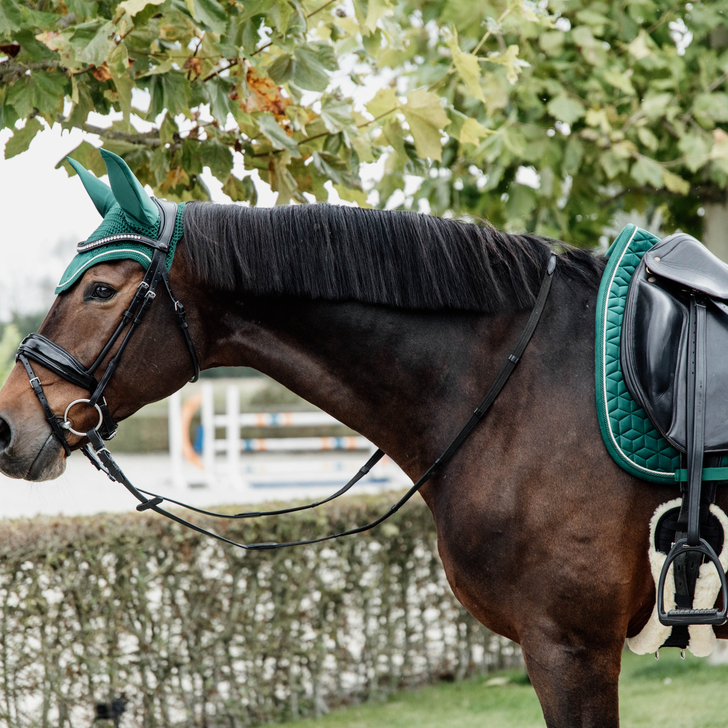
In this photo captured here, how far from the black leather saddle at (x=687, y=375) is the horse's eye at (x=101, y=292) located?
1.38m

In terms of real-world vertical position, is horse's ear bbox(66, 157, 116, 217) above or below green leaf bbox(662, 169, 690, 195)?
below

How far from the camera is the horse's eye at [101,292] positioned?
80.2 inches

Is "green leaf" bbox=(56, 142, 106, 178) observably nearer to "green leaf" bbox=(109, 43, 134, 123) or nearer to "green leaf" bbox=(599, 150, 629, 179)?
"green leaf" bbox=(109, 43, 134, 123)

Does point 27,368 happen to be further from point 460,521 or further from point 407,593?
point 407,593

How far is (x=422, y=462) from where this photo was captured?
2.15 metres

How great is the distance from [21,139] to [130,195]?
1082 mm

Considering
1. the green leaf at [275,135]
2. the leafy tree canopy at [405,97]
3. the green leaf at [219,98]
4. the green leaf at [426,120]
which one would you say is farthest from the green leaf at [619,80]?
the green leaf at [219,98]

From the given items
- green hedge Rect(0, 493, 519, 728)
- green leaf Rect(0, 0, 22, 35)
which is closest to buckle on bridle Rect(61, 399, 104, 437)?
green leaf Rect(0, 0, 22, 35)

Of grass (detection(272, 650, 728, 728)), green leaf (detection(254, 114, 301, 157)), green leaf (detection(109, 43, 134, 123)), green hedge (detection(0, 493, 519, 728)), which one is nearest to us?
green leaf (detection(109, 43, 134, 123))

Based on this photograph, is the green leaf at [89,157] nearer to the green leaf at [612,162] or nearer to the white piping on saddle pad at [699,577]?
the white piping on saddle pad at [699,577]

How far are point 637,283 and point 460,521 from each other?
31.5 inches

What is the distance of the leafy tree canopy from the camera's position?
8.41 ft

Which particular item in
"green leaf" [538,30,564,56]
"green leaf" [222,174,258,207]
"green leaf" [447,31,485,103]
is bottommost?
"green leaf" [222,174,258,207]

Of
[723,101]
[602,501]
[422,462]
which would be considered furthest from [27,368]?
[723,101]
